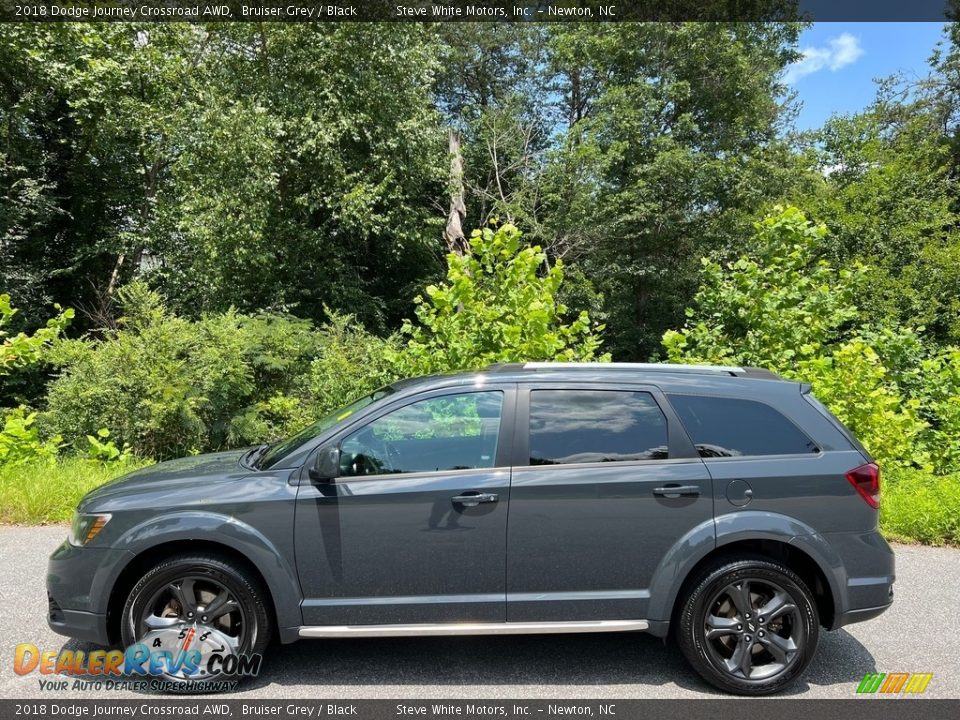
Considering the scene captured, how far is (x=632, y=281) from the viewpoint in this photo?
820 inches

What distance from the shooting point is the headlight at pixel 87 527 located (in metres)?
3.80

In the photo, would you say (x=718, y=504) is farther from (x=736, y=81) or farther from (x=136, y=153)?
(x=136, y=153)

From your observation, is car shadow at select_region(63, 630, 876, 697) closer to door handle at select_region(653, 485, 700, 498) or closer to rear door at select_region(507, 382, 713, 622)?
rear door at select_region(507, 382, 713, 622)

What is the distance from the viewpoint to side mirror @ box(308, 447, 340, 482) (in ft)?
12.2

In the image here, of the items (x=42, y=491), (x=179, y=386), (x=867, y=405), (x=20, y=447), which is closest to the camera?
(x=42, y=491)

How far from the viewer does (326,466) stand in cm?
372

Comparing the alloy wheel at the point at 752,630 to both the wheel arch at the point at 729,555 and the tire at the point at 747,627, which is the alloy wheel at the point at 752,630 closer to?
the tire at the point at 747,627

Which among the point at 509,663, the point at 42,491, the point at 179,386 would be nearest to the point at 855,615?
the point at 509,663

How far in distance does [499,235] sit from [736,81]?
1474 cm

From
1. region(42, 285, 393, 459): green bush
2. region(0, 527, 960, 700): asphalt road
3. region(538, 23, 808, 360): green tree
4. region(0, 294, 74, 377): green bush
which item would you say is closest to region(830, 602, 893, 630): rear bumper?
region(0, 527, 960, 700): asphalt road

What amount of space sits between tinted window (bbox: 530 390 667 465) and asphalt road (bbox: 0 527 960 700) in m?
1.18

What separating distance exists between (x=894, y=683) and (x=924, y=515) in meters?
3.24

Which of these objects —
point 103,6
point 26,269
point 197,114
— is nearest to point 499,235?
point 197,114

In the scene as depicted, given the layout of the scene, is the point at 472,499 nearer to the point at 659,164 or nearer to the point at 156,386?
the point at 156,386
